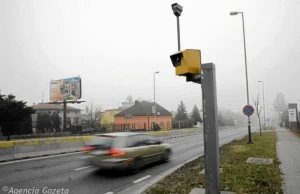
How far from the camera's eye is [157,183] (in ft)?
22.9

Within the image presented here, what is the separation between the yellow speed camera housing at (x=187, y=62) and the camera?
4461 millimetres

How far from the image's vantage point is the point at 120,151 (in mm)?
8438

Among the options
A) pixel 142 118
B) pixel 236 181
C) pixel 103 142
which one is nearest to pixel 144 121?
pixel 142 118

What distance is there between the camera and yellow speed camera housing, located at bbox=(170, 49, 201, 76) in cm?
446

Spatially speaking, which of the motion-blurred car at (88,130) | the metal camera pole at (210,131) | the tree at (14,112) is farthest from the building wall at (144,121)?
the metal camera pole at (210,131)

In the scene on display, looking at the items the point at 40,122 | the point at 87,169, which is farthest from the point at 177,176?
the point at 40,122

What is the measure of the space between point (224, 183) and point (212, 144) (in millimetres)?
2637

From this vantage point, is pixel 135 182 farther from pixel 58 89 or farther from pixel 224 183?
pixel 58 89

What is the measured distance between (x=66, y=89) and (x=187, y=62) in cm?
4170

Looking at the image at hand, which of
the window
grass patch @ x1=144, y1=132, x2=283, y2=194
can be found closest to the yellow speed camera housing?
grass patch @ x1=144, y1=132, x2=283, y2=194

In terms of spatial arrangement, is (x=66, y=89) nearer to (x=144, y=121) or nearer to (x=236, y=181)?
(x=144, y=121)

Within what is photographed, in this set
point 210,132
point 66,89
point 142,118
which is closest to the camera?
point 210,132

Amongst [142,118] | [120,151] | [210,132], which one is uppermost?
[210,132]

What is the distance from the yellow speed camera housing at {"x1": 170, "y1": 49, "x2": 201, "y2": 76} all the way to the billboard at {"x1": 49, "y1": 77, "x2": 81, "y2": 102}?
3977cm
